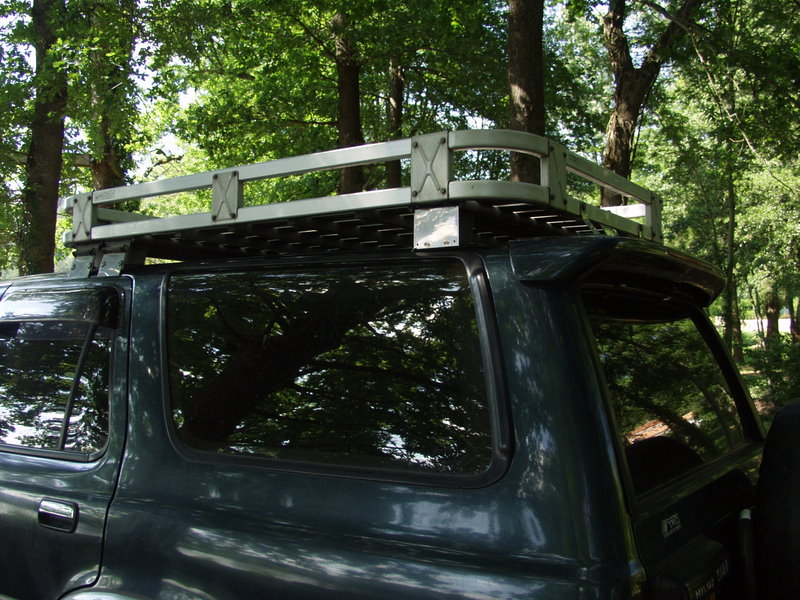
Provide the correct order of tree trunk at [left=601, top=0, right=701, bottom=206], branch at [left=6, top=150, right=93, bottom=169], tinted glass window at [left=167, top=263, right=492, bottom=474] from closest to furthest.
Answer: tinted glass window at [left=167, top=263, right=492, bottom=474], tree trunk at [left=601, top=0, right=701, bottom=206], branch at [left=6, top=150, right=93, bottom=169]

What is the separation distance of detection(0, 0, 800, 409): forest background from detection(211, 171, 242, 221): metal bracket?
17.0 ft

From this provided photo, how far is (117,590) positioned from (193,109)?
16.6 m

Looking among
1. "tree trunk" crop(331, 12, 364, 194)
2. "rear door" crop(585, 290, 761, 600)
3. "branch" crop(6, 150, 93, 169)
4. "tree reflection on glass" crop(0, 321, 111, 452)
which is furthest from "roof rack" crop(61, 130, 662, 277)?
"branch" crop(6, 150, 93, 169)

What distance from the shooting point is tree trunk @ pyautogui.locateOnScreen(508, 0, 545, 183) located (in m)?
7.52

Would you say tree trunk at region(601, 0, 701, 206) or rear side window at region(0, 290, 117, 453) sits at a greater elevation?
tree trunk at region(601, 0, 701, 206)

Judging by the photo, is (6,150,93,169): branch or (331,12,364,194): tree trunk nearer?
(6,150,93,169): branch

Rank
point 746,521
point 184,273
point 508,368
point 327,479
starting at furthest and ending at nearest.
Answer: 1. point 184,273
2. point 746,521
3. point 327,479
4. point 508,368

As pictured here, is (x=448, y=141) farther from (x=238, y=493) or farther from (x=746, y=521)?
(x=746, y=521)

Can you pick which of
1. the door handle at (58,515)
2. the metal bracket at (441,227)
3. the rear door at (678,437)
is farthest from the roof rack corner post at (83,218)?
the rear door at (678,437)

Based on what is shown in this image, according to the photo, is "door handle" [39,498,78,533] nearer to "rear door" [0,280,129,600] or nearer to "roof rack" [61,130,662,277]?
"rear door" [0,280,129,600]

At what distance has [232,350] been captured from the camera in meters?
2.34

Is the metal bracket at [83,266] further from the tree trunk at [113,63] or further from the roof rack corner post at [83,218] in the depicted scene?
the tree trunk at [113,63]

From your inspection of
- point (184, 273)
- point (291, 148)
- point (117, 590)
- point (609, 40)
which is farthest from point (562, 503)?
point (291, 148)

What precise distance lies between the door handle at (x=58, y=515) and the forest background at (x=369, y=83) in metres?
5.73
